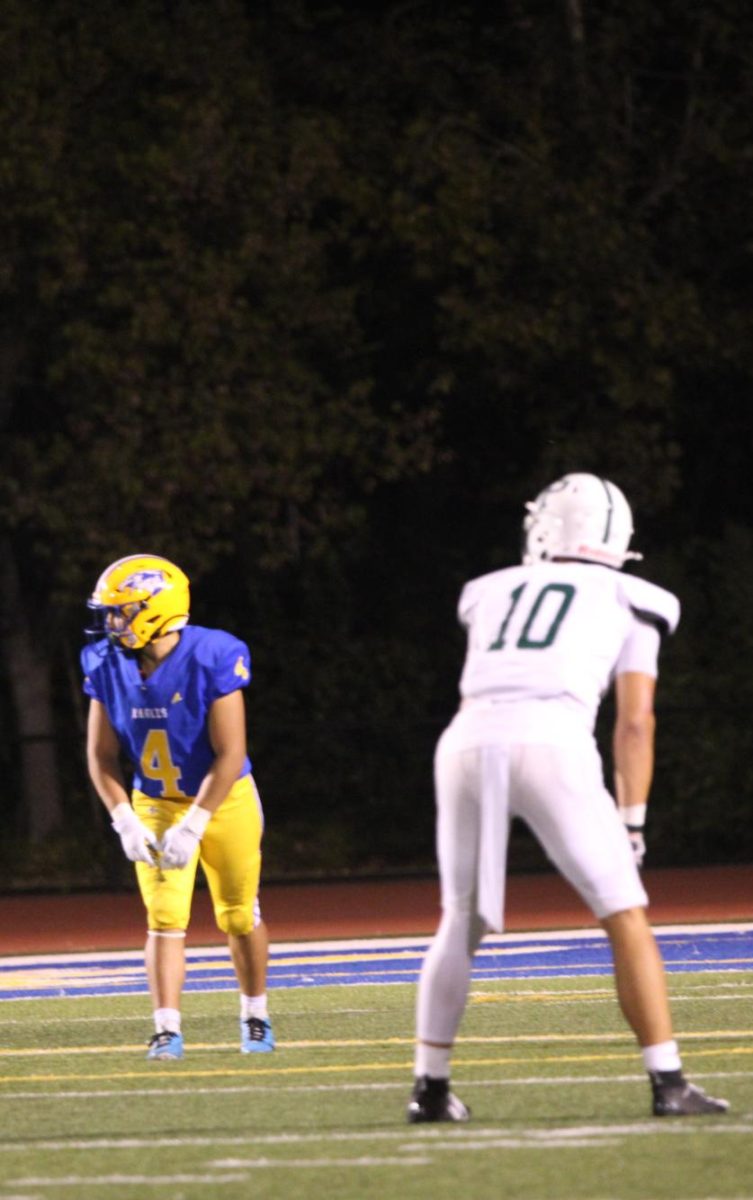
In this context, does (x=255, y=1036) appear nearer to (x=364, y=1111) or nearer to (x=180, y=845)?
(x=180, y=845)

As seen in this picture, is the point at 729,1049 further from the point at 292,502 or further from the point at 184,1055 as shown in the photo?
the point at 292,502

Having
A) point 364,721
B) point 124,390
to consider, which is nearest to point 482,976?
point 124,390

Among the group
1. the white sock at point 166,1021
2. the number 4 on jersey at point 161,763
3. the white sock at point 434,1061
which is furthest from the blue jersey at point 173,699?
the white sock at point 434,1061

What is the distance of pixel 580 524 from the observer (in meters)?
6.46

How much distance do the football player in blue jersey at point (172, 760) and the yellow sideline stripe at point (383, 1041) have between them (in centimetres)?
36

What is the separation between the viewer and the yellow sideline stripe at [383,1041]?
8.69m

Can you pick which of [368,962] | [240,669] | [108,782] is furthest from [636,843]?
[368,962]

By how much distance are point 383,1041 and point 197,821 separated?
4.28ft

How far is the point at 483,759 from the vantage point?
620 cm

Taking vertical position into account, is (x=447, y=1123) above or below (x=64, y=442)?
below

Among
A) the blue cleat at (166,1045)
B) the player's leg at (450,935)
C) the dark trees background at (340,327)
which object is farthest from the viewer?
the dark trees background at (340,327)

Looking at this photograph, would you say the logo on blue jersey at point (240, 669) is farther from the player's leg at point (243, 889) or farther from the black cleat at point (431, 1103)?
the black cleat at point (431, 1103)

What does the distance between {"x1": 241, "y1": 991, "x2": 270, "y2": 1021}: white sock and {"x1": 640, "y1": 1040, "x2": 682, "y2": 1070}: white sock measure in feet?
8.83

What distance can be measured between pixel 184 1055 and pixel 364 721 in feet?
45.0
